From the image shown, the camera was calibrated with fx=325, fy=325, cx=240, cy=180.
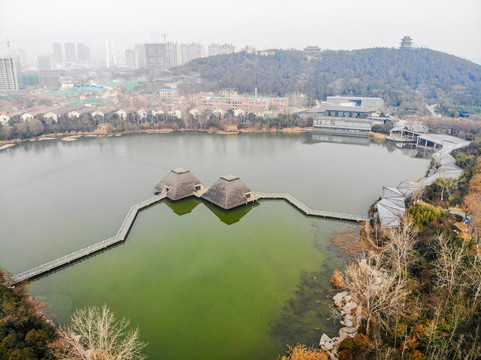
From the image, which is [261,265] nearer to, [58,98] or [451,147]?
[451,147]

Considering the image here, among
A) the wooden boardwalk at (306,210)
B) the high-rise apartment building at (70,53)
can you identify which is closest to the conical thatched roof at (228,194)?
the wooden boardwalk at (306,210)

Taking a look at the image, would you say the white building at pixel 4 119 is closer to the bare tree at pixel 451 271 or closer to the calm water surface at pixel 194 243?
the calm water surface at pixel 194 243

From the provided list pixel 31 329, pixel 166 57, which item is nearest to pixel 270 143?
pixel 31 329

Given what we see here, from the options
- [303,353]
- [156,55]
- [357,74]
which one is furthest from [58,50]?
[303,353]

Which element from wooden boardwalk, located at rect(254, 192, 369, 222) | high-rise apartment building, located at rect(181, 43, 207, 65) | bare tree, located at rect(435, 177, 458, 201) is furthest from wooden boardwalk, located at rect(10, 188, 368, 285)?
high-rise apartment building, located at rect(181, 43, 207, 65)

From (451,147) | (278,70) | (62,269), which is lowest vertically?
(62,269)

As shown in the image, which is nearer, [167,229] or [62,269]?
[62,269]
